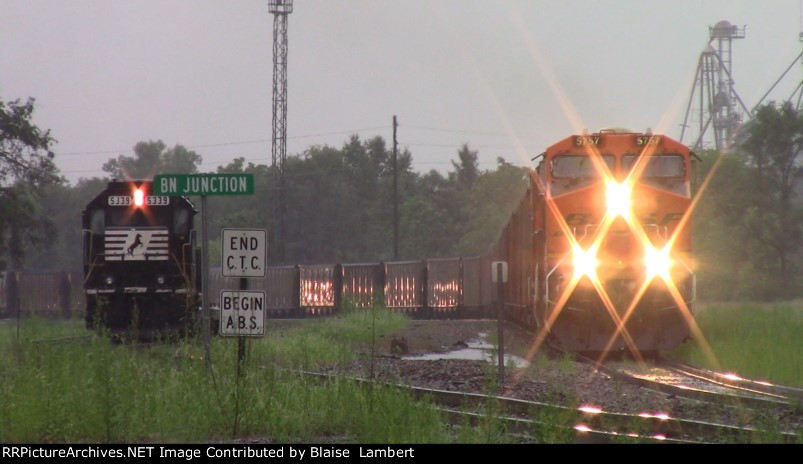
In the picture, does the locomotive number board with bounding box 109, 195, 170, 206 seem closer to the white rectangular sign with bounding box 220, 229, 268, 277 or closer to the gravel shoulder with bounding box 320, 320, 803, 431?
the gravel shoulder with bounding box 320, 320, 803, 431

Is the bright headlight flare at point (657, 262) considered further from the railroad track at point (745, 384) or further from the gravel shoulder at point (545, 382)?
the gravel shoulder at point (545, 382)

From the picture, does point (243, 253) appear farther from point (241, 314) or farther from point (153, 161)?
point (153, 161)

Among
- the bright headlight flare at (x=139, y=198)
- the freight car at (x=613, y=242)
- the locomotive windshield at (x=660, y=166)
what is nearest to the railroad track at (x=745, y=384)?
the freight car at (x=613, y=242)

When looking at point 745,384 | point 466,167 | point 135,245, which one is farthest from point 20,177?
point 466,167

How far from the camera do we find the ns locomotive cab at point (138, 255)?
21.0m

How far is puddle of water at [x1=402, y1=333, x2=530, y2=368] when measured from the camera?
699 inches

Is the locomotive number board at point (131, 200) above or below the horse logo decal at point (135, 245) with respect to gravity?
above

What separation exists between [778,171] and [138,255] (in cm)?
4423

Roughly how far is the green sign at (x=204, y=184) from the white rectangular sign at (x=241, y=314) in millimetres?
1287

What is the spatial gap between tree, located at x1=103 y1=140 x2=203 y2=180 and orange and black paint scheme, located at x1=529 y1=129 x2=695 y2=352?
58.2 m

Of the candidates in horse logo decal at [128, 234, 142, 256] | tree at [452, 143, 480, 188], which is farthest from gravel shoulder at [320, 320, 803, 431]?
tree at [452, 143, 480, 188]

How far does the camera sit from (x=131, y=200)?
21.0m

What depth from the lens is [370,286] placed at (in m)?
39.7
